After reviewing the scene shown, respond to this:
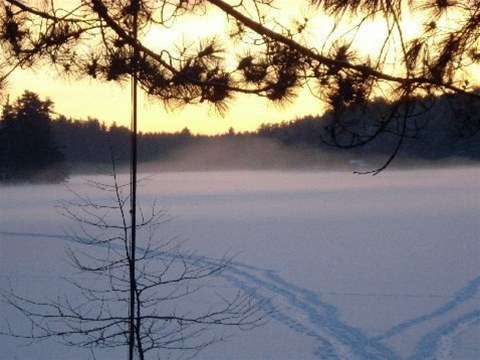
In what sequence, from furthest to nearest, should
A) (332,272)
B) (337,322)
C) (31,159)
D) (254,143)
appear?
(254,143) → (31,159) → (332,272) → (337,322)

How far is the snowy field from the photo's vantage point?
5.58 m

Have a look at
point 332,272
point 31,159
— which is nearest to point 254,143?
point 31,159

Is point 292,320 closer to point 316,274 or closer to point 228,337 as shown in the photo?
point 228,337

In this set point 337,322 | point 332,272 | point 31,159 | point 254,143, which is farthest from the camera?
point 254,143

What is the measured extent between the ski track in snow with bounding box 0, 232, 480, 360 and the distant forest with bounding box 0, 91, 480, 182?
4.25 ft

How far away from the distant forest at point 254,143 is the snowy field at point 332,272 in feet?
4.80

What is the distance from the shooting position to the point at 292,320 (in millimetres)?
6375

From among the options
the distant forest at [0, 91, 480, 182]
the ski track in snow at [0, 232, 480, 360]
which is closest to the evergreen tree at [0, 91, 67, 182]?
the distant forest at [0, 91, 480, 182]

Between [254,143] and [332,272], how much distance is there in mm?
40471

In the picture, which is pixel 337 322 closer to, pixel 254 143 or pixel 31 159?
pixel 31 159

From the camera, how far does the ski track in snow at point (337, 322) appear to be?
214 inches

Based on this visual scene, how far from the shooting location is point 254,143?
4928cm

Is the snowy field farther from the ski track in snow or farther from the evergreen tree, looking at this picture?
the evergreen tree

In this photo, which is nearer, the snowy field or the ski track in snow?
the ski track in snow
